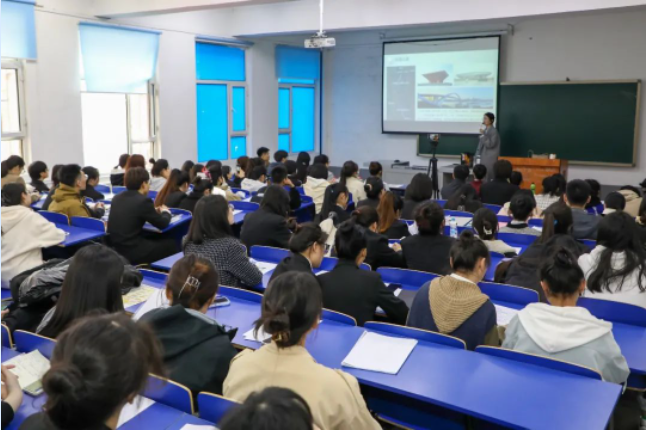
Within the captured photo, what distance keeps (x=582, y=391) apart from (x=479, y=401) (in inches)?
15.8

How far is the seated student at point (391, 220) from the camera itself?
15.4 feet

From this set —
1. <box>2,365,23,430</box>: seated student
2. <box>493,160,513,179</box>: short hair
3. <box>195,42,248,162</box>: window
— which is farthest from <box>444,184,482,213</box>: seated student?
Answer: <box>195,42,248,162</box>: window

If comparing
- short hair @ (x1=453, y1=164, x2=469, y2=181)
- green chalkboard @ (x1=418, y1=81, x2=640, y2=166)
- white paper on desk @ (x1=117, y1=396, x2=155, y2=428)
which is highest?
green chalkboard @ (x1=418, y1=81, x2=640, y2=166)

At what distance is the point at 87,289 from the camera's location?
96.3 inches

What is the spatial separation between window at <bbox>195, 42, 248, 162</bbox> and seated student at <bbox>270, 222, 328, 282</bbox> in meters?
7.61

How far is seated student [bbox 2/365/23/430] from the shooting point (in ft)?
6.19

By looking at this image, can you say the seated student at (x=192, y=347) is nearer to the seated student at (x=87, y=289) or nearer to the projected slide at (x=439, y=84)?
the seated student at (x=87, y=289)

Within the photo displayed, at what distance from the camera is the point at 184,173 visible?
614 cm

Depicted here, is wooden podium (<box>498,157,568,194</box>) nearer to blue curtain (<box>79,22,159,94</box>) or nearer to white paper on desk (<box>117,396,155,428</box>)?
blue curtain (<box>79,22,159,94</box>)

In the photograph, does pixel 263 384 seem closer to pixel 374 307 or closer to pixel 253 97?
pixel 374 307

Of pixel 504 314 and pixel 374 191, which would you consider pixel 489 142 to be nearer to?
pixel 374 191

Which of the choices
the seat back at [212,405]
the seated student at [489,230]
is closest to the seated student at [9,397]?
the seat back at [212,405]

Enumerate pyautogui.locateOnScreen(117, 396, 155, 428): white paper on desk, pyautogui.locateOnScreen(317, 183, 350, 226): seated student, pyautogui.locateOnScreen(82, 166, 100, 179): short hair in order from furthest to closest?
pyautogui.locateOnScreen(82, 166, 100, 179): short hair < pyautogui.locateOnScreen(317, 183, 350, 226): seated student < pyautogui.locateOnScreen(117, 396, 155, 428): white paper on desk

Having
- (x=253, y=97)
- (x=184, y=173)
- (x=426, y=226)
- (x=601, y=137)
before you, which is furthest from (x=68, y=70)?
(x=601, y=137)
